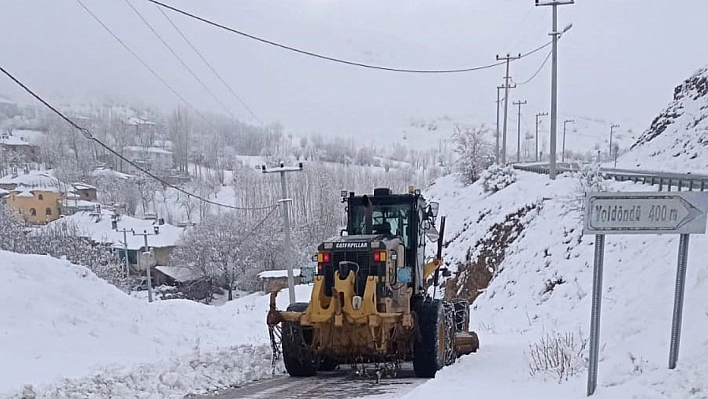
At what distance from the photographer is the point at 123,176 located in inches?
4277

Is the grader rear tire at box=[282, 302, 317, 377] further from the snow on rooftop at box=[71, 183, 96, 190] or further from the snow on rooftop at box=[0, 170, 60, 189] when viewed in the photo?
the snow on rooftop at box=[71, 183, 96, 190]

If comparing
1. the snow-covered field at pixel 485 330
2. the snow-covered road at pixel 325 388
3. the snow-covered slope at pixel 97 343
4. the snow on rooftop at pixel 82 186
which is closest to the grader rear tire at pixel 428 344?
the snow-covered road at pixel 325 388

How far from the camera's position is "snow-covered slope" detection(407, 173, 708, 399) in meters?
6.94

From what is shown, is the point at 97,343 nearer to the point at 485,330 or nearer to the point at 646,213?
the point at 646,213

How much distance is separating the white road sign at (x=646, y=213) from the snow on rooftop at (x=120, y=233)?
6755 cm

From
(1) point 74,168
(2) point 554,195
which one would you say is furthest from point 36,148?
(2) point 554,195

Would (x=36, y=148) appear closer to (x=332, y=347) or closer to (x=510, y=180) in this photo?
(x=510, y=180)

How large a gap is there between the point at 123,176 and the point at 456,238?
269 ft

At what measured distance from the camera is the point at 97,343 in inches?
511

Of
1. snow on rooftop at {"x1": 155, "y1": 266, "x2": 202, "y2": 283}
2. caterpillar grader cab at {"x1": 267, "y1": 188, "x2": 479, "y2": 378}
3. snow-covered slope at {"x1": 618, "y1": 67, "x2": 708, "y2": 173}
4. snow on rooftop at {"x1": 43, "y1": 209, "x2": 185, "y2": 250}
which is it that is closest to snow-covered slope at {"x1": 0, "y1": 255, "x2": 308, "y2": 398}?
caterpillar grader cab at {"x1": 267, "y1": 188, "x2": 479, "y2": 378}

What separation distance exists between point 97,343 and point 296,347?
163 inches

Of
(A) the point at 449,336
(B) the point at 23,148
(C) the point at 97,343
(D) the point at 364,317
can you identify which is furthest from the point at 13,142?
(D) the point at 364,317

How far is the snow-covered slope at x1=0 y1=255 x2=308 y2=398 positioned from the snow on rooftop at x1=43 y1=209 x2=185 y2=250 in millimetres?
55213

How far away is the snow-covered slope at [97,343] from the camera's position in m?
9.73
